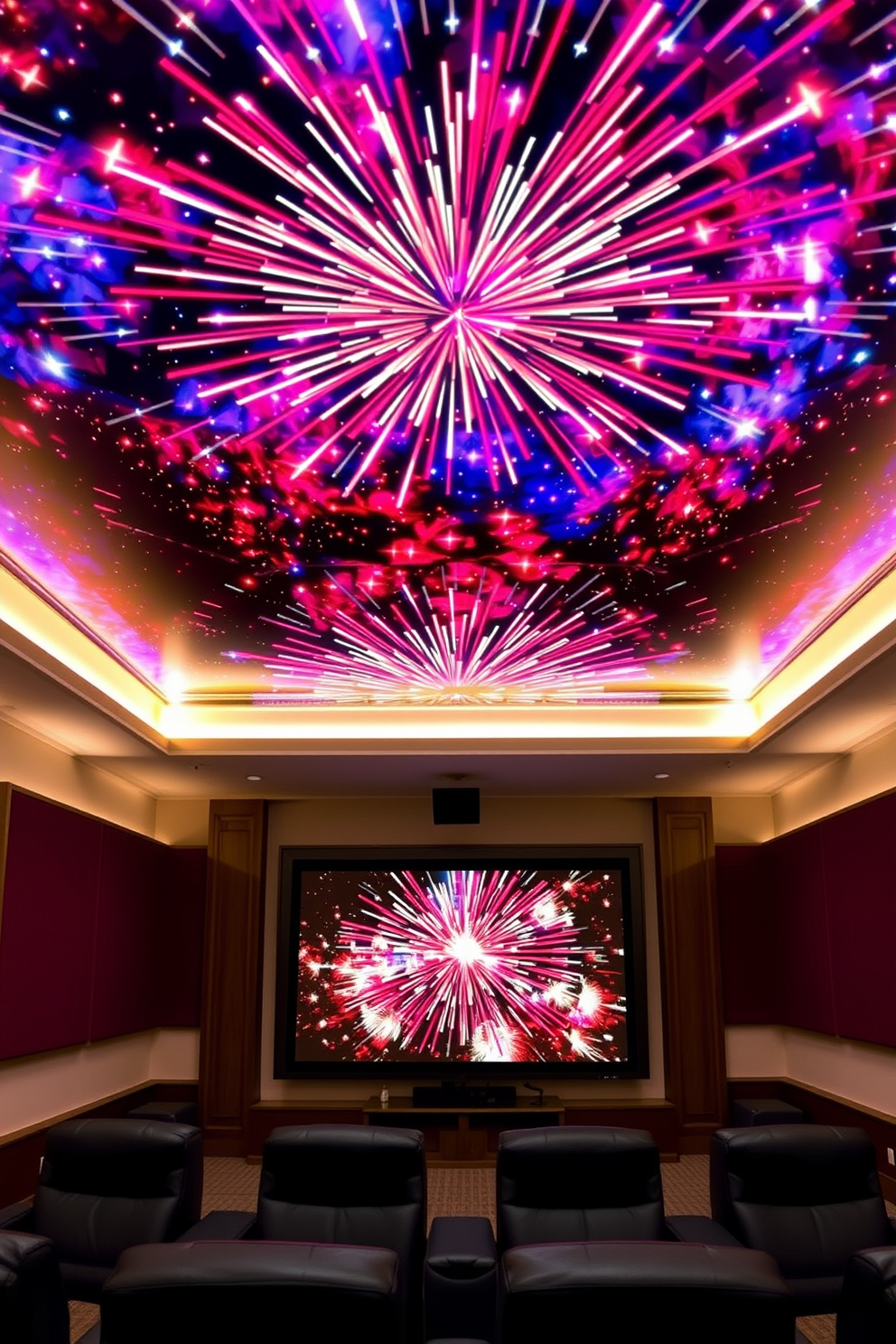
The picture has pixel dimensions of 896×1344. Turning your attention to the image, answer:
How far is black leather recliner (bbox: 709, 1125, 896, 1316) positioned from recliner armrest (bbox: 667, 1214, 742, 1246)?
0.28ft

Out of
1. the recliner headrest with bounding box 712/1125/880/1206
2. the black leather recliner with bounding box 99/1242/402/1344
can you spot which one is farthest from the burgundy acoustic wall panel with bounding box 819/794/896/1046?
the black leather recliner with bounding box 99/1242/402/1344

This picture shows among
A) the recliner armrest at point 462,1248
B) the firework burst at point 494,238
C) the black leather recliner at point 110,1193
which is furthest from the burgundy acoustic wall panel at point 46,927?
the firework burst at point 494,238

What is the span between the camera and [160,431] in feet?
11.2

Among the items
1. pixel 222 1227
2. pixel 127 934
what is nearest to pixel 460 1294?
pixel 222 1227

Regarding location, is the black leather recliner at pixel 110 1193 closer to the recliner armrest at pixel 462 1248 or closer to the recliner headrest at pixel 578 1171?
the recliner armrest at pixel 462 1248

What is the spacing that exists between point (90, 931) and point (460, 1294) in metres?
4.12

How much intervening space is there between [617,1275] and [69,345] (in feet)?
8.51

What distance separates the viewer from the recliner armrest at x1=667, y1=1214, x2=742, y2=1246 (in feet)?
10.7

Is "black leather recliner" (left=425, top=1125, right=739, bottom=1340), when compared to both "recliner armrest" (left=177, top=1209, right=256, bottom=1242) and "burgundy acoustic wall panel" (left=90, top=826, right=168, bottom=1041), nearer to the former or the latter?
"recliner armrest" (left=177, top=1209, right=256, bottom=1242)

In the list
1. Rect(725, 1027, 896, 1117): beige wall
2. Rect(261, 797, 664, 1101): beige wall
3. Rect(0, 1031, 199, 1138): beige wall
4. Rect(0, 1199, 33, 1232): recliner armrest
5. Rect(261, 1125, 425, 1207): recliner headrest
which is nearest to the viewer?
Rect(261, 1125, 425, 1207): recliner headrest

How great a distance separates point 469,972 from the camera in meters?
7.72

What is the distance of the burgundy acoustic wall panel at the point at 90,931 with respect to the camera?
550 centimetres

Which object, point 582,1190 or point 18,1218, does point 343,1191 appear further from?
point 18,1218

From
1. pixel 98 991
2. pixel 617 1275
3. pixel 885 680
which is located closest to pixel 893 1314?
pixel 617 1275
